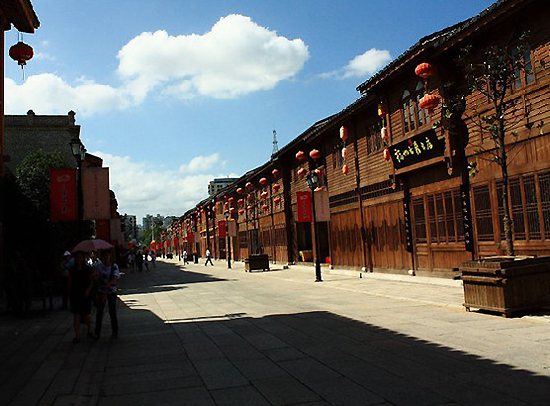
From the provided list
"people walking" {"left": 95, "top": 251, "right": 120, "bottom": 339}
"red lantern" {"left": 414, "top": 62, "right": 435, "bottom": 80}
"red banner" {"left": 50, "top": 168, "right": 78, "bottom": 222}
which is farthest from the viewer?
"red banner" {"left": 50, "top": 168, "right": 78, "bottom": 222}

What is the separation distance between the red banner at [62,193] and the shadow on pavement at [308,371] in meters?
8.84

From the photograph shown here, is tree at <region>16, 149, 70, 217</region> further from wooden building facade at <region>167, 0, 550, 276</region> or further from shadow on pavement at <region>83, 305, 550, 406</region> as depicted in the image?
shadow on pavement at <region>83, 305, 550, 406</region>

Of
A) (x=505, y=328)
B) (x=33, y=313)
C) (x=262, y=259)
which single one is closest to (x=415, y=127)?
(x=505, y=328)

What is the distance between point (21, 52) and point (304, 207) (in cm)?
1935

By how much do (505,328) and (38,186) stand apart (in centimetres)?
2853

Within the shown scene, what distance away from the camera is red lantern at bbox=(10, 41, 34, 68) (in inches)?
568

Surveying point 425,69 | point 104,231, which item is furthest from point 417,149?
point 104,231

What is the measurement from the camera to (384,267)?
2394 cm

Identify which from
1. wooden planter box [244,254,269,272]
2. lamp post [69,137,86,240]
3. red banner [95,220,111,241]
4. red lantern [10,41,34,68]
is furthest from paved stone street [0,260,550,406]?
wooden planter box [244,254,269,272]

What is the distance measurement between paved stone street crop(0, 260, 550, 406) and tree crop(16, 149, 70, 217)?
58.9 feet

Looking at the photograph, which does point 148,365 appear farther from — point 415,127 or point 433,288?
point 415,127

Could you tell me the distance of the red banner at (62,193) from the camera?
58.6 ft

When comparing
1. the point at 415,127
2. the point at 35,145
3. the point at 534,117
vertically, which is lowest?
the point at 534,117

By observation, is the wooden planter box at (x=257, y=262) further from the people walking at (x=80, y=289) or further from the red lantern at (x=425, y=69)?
the people walking at (x=80, y=289)
